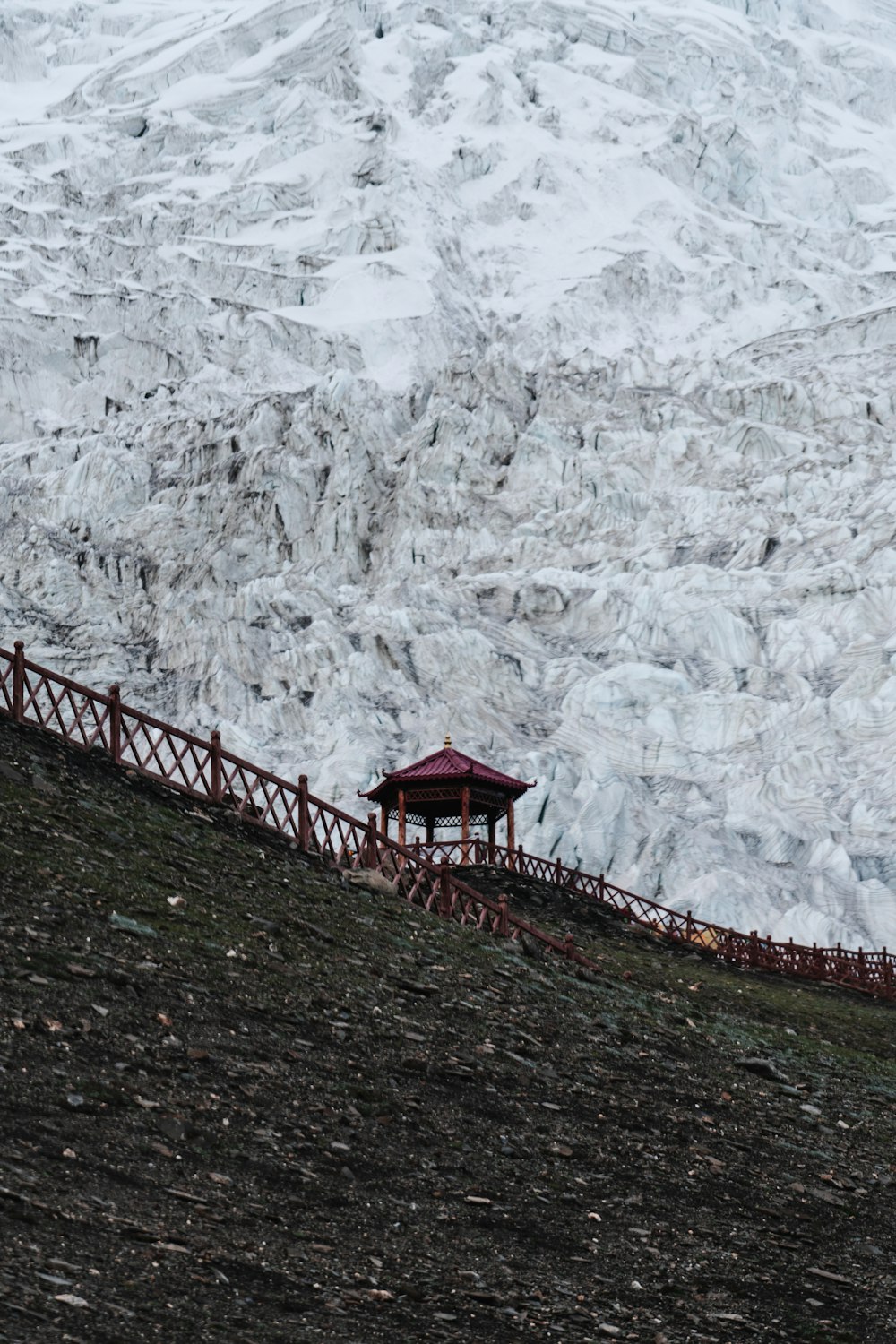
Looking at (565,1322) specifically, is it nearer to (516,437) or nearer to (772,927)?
(772,927)

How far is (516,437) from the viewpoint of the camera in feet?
285

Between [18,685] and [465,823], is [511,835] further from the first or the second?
[18,685]

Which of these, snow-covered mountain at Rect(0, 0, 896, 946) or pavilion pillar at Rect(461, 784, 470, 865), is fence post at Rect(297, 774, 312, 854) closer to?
pavilion pillar at Rect(461, 784, 470, 865)

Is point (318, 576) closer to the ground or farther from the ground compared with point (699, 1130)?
farther from the ground

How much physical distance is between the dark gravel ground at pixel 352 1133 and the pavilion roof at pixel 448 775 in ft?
44.1

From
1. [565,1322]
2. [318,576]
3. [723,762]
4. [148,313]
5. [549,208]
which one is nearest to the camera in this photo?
[565,1322]

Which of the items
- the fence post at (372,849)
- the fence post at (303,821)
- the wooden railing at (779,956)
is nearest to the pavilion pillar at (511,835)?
the wooden railing at (779,956)

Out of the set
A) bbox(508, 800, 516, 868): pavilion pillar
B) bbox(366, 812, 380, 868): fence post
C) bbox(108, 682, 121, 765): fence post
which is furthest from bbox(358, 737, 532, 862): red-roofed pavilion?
bbox(108, 682, 121, 765): fence post

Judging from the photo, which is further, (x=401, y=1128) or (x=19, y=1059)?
(x=401, y=1128)

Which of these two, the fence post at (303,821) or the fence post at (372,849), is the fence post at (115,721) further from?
the fence post at (372,849)

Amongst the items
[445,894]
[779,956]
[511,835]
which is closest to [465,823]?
[511,835]

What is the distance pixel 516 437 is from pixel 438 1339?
260 ft

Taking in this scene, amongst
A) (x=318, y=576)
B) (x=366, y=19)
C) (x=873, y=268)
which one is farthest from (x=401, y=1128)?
(x=366, y=19)

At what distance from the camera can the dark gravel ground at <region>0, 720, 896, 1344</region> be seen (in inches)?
387
